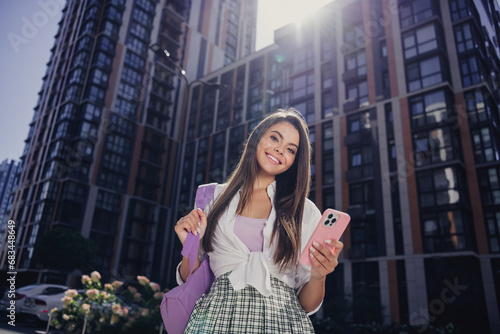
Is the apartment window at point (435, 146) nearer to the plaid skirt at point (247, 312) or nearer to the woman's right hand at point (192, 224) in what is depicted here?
the plaid skirt at point (247, 312)

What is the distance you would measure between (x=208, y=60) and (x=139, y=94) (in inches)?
530

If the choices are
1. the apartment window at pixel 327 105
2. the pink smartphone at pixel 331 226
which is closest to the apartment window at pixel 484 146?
the apartment window at pixel 327 105

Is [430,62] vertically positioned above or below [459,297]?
above

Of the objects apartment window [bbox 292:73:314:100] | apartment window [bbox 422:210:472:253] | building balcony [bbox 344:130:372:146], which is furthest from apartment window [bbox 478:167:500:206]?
apartment window [bbox 292:73:314:100]

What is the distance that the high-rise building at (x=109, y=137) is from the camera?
130 feet

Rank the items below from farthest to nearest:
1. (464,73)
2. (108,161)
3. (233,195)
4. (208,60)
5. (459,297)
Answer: (208,60) → (108,161) → (464,73) → (459,297) → (233,195)

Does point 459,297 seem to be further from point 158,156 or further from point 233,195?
point 158,156

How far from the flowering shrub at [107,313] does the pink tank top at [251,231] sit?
5.90 meters

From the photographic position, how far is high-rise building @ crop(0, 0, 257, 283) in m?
39.6

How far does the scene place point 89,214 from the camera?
39.3 meters

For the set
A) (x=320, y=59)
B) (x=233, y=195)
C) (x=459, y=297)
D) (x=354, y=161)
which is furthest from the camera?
(x=320, y=59)

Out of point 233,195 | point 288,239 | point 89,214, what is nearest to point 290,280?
point 288,239

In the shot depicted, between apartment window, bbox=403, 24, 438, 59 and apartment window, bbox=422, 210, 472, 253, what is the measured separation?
12.4 metres

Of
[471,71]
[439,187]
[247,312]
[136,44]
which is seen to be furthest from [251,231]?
[136,44]
